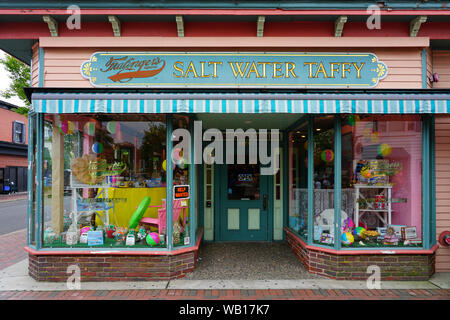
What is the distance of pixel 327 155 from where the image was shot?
4867mm

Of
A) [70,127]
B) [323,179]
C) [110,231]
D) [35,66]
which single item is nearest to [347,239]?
[323,179]

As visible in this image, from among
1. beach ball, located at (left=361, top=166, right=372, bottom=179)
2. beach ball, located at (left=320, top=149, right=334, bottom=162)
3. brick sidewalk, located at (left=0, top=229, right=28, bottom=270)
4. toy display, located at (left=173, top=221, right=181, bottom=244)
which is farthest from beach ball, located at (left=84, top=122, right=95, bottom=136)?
beach ball, located at (left=361, top=166, right=372, bottom=179)

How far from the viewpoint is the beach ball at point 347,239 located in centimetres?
468

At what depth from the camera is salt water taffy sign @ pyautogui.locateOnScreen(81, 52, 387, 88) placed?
187 inches

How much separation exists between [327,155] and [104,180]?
454 centimetres

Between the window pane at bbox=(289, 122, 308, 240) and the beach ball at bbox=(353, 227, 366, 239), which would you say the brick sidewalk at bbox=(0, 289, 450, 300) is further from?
the window pane at bbox=(289, 122, 308, 240)

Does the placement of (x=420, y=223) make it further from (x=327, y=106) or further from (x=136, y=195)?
(x=136, y=195)

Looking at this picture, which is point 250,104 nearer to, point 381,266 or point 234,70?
point 234,70

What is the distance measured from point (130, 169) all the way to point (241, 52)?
3287mm

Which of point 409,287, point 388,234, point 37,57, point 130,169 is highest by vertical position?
point 37,57

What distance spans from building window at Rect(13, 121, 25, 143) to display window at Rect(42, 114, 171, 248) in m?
20.7
